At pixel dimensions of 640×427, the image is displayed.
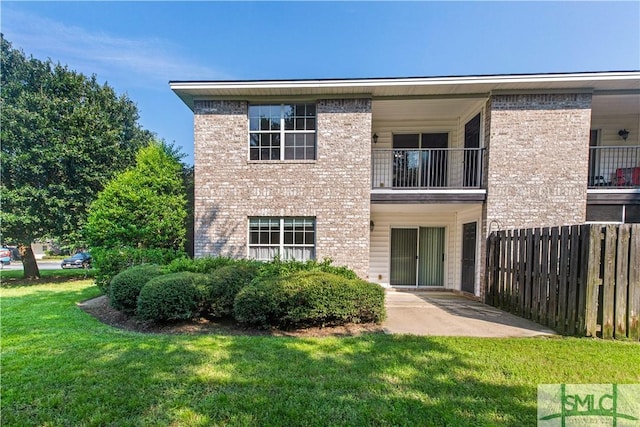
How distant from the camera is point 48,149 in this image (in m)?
12.2

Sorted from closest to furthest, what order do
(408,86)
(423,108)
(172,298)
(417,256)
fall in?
(172,298), (408,86), (423,108), (417,256)

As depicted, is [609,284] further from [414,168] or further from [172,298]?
[172,298]

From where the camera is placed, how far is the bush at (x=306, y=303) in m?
5.49

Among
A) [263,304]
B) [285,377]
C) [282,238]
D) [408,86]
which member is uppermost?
[408,86]

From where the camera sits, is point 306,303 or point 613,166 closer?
point 306,303

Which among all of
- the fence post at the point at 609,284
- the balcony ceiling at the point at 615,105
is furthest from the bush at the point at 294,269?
the balcony ceiling at the point at 615,105

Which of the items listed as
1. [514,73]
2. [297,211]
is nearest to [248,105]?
[297,211]

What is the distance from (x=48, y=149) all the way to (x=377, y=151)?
13.9 metres

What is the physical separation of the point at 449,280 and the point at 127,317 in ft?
32.6

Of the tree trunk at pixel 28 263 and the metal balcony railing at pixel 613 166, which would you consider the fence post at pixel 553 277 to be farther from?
the tree trunk at pixel 28 263

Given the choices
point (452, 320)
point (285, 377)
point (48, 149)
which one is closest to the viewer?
point (285, 377)

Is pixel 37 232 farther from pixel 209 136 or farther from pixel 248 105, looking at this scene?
pixel 248 105

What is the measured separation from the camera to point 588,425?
2738 millimetres

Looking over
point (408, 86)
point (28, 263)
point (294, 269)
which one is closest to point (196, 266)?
point (294, 269)
